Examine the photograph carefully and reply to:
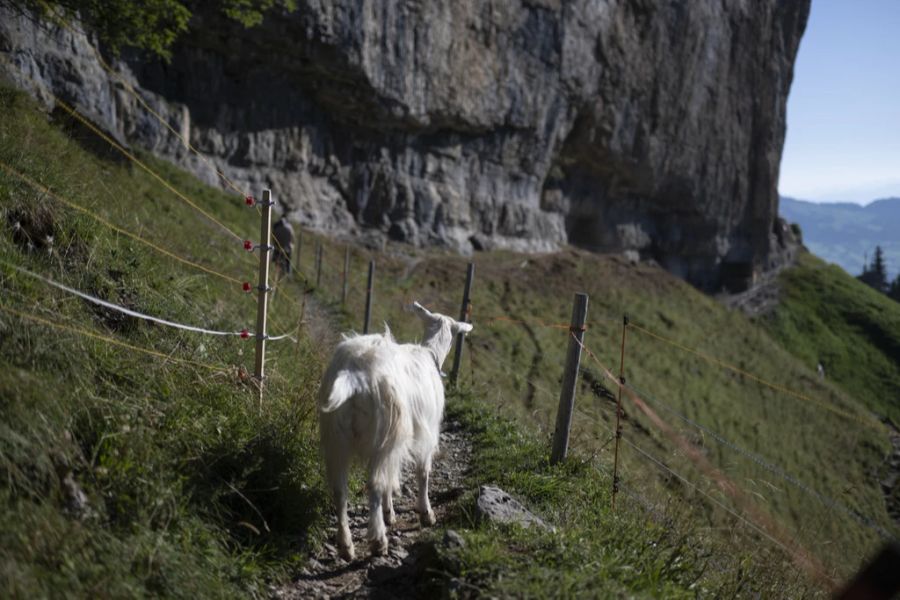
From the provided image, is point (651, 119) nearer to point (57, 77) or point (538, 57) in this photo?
point (538, 57)

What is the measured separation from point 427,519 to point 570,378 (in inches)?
69.5

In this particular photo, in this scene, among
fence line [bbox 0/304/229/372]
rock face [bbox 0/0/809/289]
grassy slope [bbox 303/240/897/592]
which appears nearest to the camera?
fence line [bbox 0/304/229/372]

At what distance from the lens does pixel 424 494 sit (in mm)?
4797

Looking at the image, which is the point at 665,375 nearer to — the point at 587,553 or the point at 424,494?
the point at 424,494

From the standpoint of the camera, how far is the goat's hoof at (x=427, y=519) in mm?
4762

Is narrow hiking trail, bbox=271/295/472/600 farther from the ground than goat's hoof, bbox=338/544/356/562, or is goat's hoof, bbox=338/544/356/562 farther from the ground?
goat's hoof, bbox=338/544/356/562

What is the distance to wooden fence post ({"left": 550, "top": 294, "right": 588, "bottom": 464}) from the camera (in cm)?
546

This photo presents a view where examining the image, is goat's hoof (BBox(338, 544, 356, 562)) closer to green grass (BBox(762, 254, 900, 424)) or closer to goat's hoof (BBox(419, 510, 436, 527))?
goat's hoof (BBox(419, 510, 436, 527))

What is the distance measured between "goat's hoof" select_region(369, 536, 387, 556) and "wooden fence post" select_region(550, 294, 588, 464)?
2069 millimetres

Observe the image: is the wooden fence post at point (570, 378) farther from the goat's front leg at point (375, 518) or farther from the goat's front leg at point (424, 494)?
the goat's front leg at point (375, 518)

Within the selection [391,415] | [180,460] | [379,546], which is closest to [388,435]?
[391,415]

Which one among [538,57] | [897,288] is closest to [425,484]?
[538,57]

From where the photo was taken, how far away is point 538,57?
32500 mm

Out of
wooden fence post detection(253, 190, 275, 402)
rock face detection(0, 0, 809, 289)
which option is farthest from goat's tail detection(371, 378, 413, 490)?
rock face detection(0, 0, 809, 289)
